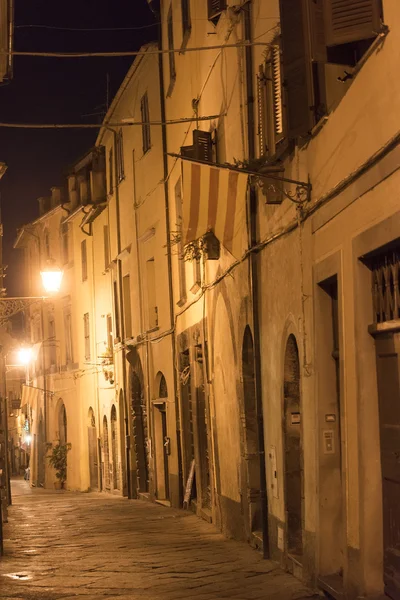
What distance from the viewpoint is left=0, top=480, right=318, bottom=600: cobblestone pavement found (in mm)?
10719

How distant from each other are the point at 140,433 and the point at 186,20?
12163mm

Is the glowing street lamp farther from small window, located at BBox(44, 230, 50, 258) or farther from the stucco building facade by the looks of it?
small window, located at BBox(44, 230, 50, 258)

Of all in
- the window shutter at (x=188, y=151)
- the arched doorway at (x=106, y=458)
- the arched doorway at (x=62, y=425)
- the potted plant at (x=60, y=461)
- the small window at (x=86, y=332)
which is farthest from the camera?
the arched doorway at (x=62, y=425)

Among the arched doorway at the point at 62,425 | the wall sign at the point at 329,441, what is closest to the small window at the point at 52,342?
the arched doorway at the point at 62,425

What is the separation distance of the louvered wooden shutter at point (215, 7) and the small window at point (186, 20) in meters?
2.83

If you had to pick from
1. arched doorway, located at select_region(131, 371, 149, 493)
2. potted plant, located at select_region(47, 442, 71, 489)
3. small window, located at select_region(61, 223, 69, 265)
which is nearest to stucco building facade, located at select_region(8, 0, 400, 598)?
arched doorway, located at select_region(131, 371, 149, 493)

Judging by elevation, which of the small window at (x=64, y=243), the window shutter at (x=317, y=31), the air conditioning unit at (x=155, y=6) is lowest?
the window shutter at (x=317, y=31)

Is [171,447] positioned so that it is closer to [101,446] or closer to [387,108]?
[101,446]

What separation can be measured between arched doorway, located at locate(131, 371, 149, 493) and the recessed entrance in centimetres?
1486

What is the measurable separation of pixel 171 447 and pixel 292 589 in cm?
1193

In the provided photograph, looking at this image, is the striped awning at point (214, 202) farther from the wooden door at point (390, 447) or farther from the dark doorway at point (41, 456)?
the dark doorway at point (41, 456)

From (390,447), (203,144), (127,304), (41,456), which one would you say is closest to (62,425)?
(41,456)

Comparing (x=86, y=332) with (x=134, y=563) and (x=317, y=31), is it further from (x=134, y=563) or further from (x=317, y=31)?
(x=317, y=31)

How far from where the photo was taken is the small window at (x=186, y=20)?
17938mm
